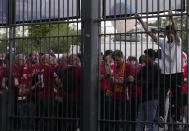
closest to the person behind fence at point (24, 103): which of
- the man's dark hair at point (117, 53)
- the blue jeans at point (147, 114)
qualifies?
the man's dark hair at point (117, 53)

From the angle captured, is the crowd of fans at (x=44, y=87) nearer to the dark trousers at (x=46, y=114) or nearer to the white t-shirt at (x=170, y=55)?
the dark trousers at (x=46, y=114)

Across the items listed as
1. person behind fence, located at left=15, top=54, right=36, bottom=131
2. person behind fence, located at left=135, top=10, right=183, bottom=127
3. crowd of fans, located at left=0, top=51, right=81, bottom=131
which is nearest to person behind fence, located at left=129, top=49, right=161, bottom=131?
person behind fence, located at left=135, top=10, right=183, bottom=127

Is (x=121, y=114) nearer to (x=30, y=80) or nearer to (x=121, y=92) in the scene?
(x=121, y=92)

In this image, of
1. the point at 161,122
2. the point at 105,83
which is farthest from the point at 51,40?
the point at 161,122

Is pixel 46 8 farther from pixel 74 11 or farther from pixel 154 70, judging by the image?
pixel 154 70

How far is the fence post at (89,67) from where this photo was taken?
7.12m

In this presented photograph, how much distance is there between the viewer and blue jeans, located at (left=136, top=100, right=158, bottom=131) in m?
7.10

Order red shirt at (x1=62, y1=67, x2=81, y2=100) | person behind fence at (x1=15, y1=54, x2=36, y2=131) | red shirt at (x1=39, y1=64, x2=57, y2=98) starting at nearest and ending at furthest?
red shirt at (x1=62, y1=67, x2=81, y2=100)
red shirt at (x1=39, y1=64, x2=57, y2=98)
person behind fence at (x1=15, y1=54, x2=36, y2=131)

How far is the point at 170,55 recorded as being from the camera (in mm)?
6977

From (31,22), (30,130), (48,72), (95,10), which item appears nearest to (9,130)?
(30,130)

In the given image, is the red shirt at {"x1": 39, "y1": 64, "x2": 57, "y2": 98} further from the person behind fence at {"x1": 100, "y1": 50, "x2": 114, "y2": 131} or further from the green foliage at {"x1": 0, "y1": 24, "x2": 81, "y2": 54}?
the person behind fence at {"x1": 100, "y1": 50, "x2": 114, "y2": 131}

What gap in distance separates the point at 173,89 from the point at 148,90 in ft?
1.34

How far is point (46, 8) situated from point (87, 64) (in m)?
1.44

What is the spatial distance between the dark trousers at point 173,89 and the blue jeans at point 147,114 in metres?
0.13
